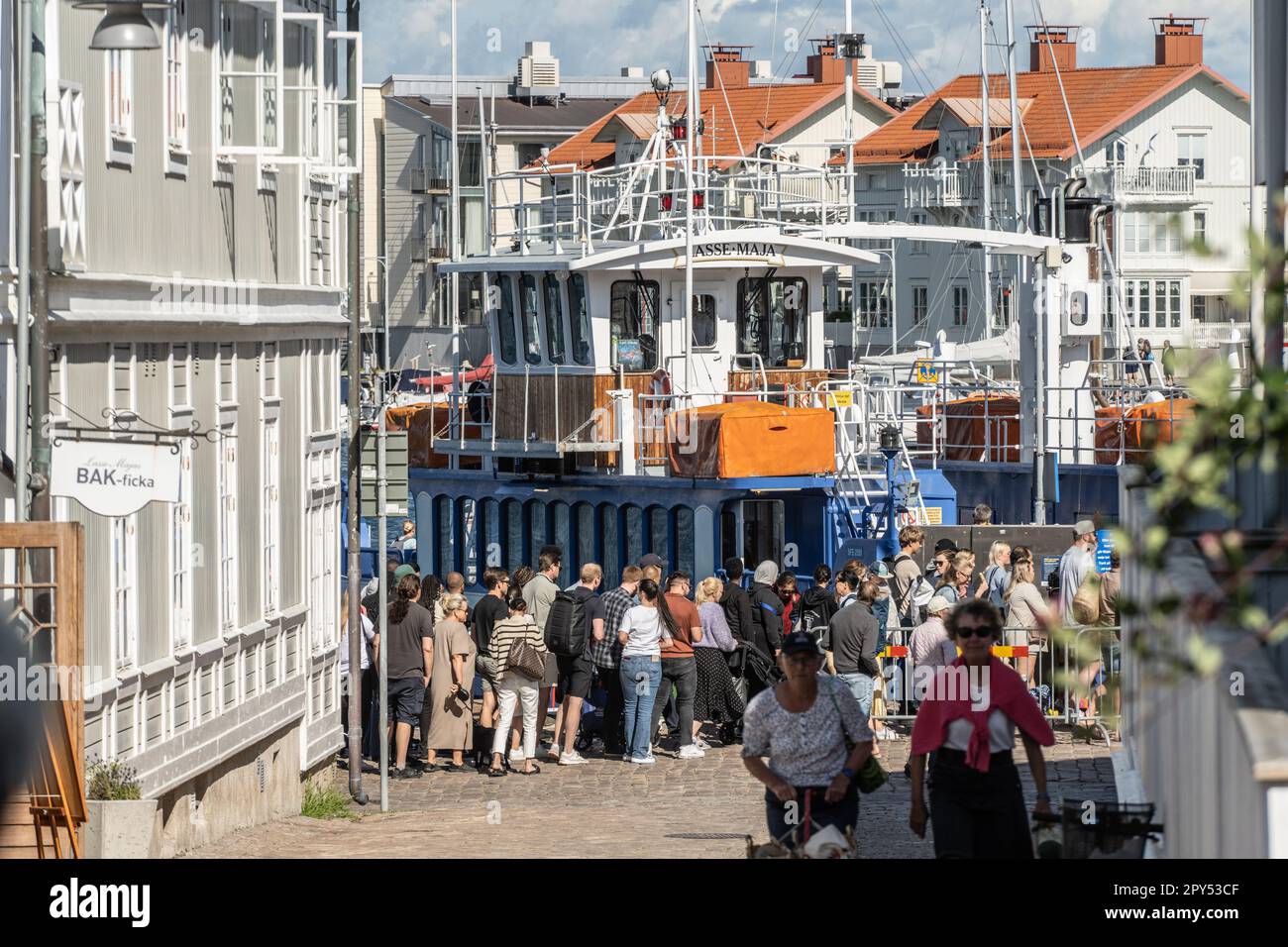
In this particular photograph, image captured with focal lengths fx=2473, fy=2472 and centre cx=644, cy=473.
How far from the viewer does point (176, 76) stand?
54.0ft

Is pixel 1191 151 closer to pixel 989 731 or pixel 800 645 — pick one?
pixel 800 645

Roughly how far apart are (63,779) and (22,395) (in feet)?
6.33

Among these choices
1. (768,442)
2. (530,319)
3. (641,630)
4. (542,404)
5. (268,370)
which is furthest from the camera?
(530,319)

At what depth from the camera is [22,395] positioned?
12273mm

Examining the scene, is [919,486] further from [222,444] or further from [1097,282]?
[222,444]

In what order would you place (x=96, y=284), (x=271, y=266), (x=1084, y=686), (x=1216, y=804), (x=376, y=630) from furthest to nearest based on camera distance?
1. (x=376, y=630)
2. (x=271, y=266)
3. (x=96, y=284)
4. (x=1216, y=804)
5. (x=1084, y=686)

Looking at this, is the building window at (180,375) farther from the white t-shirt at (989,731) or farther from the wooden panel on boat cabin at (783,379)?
the wooden panel on boat cabin at (783,379)

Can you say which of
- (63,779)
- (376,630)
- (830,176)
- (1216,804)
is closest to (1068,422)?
(830,176)

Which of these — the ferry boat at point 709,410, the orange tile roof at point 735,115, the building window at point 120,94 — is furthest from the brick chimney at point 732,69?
the building window at point 120,94

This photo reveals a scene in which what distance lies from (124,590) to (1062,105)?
77453mm

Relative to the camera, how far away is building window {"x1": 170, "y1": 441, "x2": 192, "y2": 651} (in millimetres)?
15844

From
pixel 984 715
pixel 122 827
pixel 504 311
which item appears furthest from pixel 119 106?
pixel 504 311

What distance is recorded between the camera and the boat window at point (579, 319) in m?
30.2

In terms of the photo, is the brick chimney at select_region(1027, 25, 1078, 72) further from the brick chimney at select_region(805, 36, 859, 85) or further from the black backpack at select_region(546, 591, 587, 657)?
the black backpack at select_region(546, 591, 587, 657)
